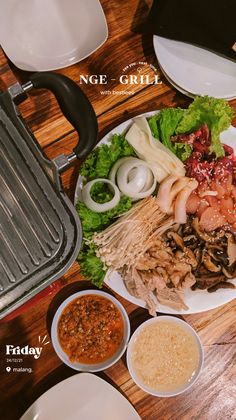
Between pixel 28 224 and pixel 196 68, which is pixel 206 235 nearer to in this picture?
pixel 196 68

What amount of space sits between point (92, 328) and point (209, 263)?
567 millimetres

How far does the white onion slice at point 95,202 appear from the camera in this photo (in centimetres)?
209

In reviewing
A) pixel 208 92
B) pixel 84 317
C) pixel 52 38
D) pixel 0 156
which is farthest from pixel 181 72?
pixel 84 317

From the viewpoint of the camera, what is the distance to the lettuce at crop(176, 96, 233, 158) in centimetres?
214

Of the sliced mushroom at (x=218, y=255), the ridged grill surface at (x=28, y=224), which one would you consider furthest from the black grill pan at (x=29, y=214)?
the sliced mushroom at (x=218, y=255)

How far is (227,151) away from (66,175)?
0.70 meters

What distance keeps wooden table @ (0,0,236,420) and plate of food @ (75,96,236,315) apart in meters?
0.15

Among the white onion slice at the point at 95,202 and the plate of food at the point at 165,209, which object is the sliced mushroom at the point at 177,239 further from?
the white onion slice at the point at 95,202

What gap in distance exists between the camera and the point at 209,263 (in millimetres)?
2232

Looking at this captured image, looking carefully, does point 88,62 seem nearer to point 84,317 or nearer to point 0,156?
point 0,156

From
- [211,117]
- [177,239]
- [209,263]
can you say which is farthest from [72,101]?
[209,263]

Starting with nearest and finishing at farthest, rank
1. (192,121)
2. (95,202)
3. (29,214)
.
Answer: (29,214) < (95,202) < (192,121)

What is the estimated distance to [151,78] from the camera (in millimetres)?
2352

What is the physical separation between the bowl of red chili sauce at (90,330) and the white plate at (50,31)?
1003mm
